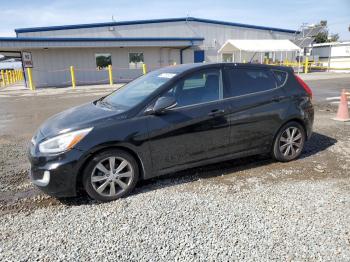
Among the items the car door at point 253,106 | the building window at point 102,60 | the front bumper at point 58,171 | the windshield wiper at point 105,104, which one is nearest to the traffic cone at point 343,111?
the car door at point 253,106

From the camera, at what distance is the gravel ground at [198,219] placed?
8.96 feet

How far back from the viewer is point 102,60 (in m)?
25.4

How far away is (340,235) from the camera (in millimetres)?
2902

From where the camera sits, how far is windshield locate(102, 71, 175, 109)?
13.1 ft

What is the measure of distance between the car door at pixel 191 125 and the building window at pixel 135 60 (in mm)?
23148

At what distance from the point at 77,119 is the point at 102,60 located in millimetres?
22870

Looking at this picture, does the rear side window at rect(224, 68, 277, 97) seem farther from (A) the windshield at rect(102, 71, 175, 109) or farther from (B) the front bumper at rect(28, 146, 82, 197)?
(B) the front bumper at rect(28, 146, 82, 197)

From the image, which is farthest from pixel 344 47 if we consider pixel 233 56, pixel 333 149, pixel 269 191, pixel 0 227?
pixel 0 227

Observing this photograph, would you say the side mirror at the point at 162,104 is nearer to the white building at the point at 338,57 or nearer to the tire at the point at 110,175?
the tire at the point at 110,175

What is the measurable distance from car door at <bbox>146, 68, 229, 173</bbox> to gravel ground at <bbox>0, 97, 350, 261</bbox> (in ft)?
1.30

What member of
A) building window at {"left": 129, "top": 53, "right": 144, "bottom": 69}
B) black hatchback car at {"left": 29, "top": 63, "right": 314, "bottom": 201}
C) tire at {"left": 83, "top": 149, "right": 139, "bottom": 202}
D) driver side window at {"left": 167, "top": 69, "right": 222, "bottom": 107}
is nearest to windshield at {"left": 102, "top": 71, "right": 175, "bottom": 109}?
black hatchback car at {"left": 29, "top": 63, "right": 314, "bottom": 201}

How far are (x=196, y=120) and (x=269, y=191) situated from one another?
128cm

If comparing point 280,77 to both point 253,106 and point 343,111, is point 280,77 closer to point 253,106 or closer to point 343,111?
point 253,106

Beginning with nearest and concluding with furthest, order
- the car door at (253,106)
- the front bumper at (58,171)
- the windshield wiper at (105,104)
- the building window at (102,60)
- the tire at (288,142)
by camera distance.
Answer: the front bumper at (58,171) → the windshield wiper at (105,104) → the car door at (253,106) → the tire at (288,142) → the building window at (102,60)
